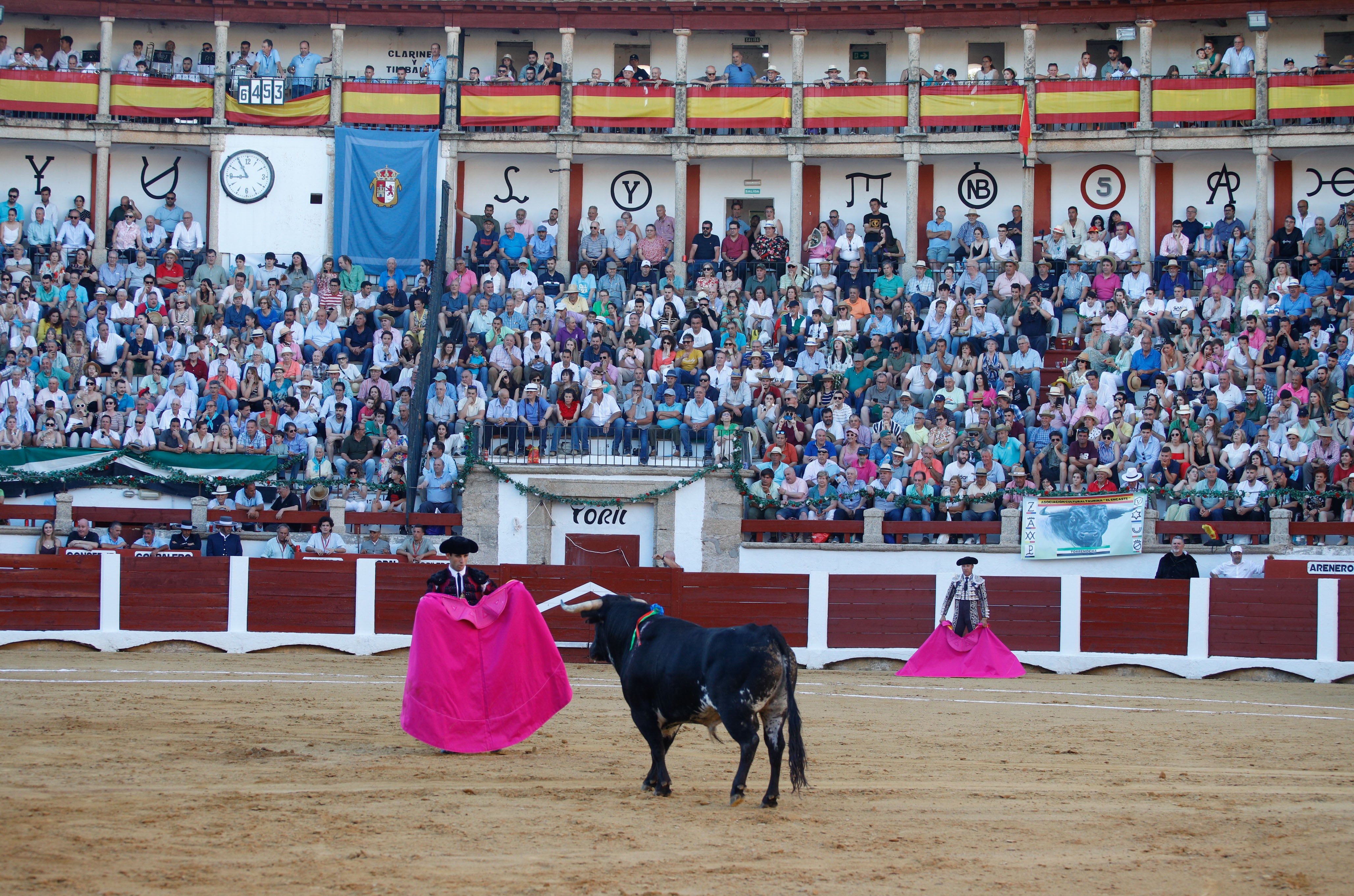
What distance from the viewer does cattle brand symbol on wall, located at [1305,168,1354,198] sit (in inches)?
960

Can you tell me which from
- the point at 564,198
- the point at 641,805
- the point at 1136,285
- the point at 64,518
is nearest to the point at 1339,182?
the point at 1136,285

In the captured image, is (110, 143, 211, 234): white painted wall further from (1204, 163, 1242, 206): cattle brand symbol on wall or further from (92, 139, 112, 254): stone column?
(1204, 163, 1242, 206): cattle brand symbol on wall

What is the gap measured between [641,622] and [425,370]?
11.7 meters

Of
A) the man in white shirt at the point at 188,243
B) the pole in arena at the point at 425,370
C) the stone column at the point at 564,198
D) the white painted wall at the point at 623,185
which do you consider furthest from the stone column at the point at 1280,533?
the man in white shirt at the point at 188,243

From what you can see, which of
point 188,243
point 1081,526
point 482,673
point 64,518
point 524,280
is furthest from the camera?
point 188,243

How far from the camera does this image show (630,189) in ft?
86.2

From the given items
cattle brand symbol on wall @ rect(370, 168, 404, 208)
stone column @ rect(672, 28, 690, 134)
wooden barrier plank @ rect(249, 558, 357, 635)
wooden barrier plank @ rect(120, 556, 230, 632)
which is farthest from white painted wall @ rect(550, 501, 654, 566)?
stone column @ rect(672, 28, 690, 134)

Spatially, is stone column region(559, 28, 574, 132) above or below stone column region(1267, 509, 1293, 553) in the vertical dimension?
above

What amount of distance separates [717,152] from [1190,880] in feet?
67.9

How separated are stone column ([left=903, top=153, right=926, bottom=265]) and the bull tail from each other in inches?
712

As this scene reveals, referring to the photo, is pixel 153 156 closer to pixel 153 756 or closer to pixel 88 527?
pixel 88 527

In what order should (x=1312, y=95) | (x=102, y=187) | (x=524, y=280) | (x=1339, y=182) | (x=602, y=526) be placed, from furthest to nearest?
(x=102, y=187), (x=1339, y=182), (x=1312, y=95), (x=524, y=280), (x=602, y=526)

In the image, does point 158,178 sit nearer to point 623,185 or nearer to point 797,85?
point 623,185

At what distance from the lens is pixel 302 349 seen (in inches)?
804
